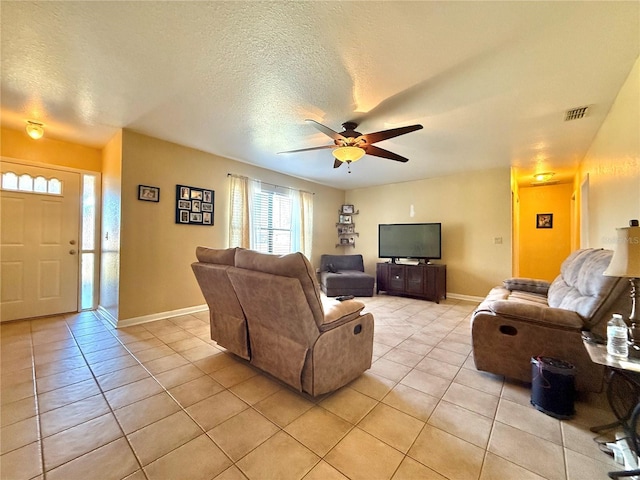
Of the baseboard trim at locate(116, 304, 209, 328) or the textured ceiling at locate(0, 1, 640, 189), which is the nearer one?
the textured ceiling at locate(0, 1, 640, 189)

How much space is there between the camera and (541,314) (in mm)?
1961

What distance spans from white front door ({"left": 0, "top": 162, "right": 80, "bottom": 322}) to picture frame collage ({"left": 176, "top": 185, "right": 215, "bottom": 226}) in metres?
1.61

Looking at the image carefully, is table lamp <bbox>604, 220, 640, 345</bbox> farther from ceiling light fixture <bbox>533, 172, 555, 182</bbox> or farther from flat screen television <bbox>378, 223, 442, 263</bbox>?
ceiling light fixture <bbox>533, 172, 555, 182</bbox>

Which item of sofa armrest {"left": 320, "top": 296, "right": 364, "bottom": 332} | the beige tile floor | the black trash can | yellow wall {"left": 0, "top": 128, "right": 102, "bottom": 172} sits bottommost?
the beige tile floor

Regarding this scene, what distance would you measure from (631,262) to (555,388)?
924mm

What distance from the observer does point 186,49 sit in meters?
1.89

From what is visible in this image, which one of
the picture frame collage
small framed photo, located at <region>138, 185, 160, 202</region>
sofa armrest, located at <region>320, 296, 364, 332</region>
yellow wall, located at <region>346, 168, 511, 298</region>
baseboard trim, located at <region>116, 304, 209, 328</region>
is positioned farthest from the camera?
yellow wall, located at <region>346, 168, 511, 298</region>

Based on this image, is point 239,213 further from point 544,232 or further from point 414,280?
point 544,232

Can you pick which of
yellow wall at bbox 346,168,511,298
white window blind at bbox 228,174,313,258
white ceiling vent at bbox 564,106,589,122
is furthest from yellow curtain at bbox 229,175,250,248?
white ceiling vent at bbox 564,106,589,122

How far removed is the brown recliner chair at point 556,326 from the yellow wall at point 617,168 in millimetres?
455

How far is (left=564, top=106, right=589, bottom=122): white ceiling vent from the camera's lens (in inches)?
103

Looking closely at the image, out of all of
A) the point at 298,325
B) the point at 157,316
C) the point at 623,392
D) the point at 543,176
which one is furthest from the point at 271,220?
the point at 543,176

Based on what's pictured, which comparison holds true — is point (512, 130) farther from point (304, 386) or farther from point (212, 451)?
point (212, 451)

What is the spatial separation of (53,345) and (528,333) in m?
4.49
